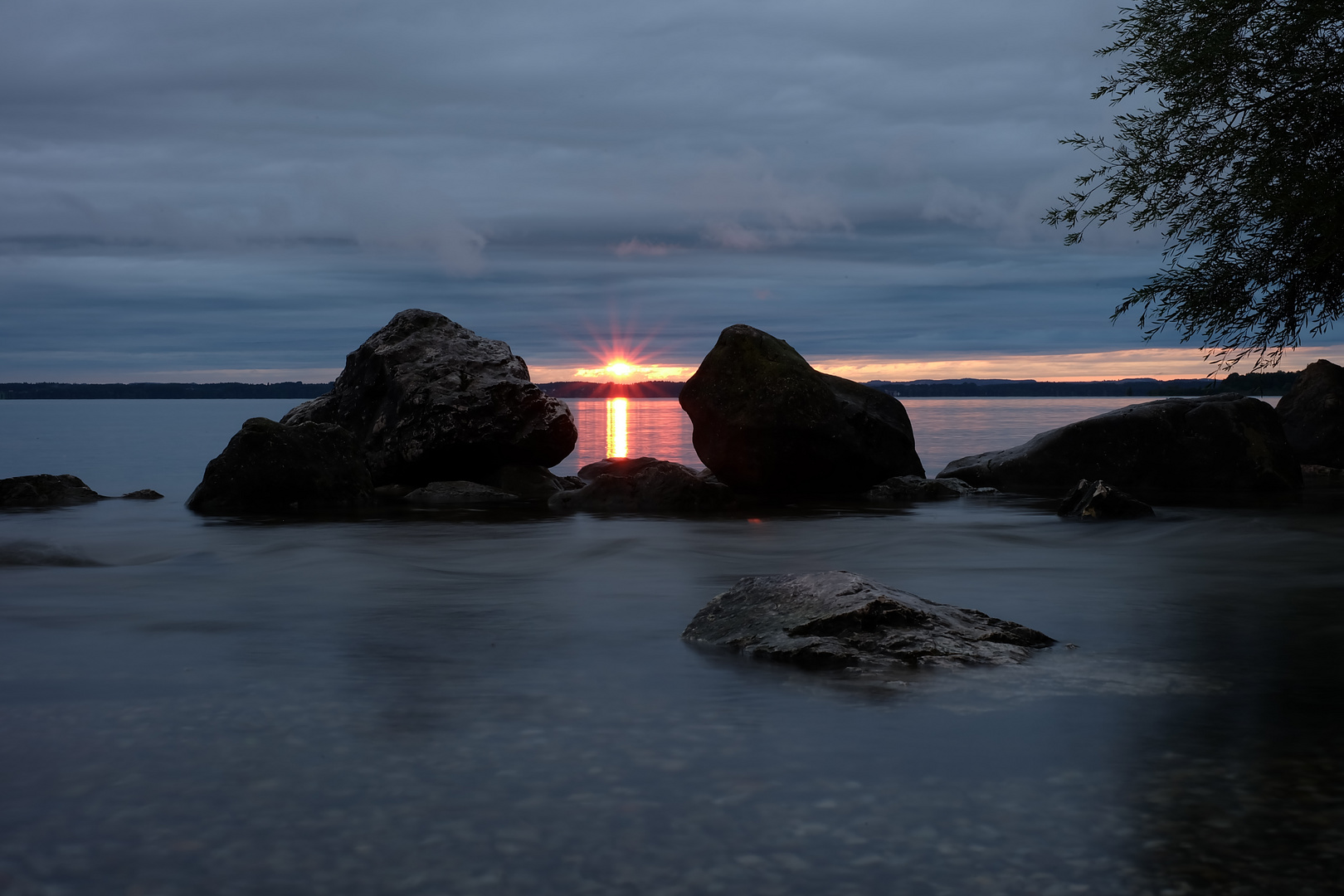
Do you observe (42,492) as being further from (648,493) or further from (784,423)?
(784,423)

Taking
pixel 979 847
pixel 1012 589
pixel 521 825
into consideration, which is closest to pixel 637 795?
pixel 521 825

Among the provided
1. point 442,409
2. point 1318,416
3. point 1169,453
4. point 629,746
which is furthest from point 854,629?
point 1318,416

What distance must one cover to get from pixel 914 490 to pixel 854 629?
46.8ft

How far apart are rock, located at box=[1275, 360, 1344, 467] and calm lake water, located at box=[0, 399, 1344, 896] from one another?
1608cm

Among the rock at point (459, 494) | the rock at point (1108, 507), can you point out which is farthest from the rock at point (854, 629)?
the rock at point (459, 494)

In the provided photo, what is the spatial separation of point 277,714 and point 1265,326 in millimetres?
17010

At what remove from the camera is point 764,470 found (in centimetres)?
2052

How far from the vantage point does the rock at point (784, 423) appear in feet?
66.0

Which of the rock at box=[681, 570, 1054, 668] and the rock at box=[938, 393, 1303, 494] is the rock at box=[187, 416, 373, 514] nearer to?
the rock at box=[938, 393, 1303, 494]

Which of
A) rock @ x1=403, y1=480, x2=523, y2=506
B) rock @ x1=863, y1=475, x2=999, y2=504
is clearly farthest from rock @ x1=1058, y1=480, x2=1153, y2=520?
rock @ x1=403, y1=480, x2=523, y2=506

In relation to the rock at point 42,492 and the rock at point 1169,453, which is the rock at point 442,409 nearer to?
the rock at point 42,492

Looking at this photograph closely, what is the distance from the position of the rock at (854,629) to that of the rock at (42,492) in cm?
1708

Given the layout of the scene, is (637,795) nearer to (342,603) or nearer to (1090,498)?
(342,603)

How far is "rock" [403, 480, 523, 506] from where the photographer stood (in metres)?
20.6
